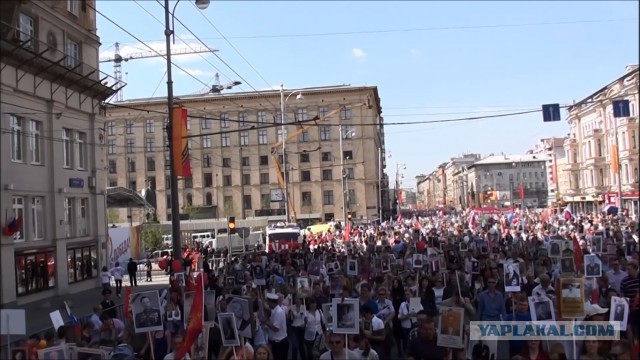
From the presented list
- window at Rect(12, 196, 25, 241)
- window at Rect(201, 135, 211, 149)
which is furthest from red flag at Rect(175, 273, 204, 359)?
window at Rect(201, 135, 211, 149)

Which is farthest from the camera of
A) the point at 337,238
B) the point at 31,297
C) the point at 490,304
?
the point at 337,238

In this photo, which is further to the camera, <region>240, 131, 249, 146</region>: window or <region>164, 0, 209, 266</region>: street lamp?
<region>240, 131, 249, 146</region>: window

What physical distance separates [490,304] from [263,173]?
251ft

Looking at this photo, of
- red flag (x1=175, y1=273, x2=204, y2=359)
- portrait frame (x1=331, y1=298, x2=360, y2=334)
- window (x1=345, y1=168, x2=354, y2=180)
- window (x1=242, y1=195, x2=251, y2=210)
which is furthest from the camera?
window (x1=242, y1=195, x2=251, y2=210)

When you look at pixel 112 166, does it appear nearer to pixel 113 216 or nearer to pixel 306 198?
pixel 113 216

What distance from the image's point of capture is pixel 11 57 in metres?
19.9

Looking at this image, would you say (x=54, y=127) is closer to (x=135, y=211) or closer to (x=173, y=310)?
(x=173, y=310)

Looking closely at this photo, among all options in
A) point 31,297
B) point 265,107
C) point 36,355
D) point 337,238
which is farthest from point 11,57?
point 265,107

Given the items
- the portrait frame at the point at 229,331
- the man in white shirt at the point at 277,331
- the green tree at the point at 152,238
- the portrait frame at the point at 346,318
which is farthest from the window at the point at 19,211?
the green tree at the point at 152,238

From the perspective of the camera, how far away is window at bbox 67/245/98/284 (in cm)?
2552

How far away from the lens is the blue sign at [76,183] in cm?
2548

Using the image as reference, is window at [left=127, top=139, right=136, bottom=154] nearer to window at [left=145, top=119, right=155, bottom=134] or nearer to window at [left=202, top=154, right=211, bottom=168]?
window at [left=145, top=119, right=155, bottom=134]

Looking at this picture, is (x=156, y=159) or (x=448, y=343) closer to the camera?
(x=448, y=343)

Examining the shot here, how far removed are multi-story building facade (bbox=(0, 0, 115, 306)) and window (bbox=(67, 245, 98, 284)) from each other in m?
0.04
